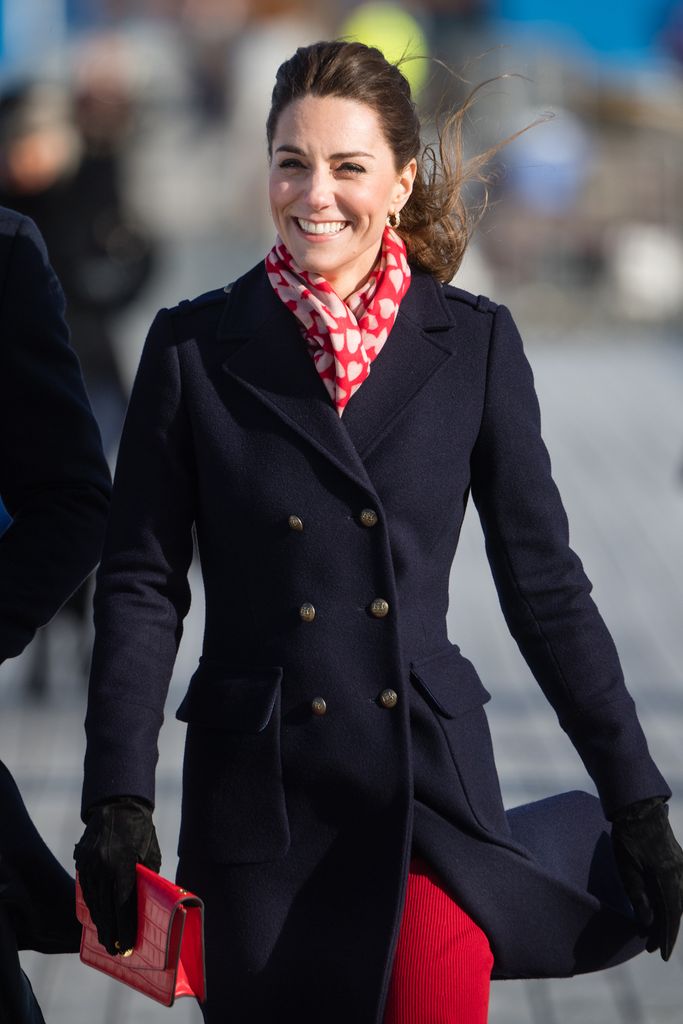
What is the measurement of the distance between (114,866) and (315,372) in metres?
0.74

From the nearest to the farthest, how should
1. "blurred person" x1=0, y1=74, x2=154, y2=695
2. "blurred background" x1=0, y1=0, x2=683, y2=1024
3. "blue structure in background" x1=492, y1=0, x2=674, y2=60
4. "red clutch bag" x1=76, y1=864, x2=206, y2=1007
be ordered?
"red clutch bag" x1=76, y1=864, x2=206, y2=1007 < "blurred background" x1=0, y1=0, x2=683, y2=1024 < "blurred person" x1=0, y1=74, x2=154, y2=695 < "blue structure in background" x1=492, y1=0, x2=674, y2=60

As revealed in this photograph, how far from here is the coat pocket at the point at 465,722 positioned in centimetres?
279

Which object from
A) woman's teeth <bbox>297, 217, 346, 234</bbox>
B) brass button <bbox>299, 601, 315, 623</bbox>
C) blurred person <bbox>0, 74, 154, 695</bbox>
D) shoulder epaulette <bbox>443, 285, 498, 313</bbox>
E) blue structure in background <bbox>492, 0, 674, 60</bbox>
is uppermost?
blue structure in background <bbox>492, 0, 674, 60</bbox>

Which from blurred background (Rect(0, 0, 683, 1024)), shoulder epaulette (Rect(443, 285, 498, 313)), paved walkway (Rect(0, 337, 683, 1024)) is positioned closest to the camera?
shoulder epaulette (Rect(443, 285, 498, 313))

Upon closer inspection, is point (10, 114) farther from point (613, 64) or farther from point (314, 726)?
point (613, 64)

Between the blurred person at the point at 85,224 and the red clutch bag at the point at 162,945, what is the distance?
4.81 metres

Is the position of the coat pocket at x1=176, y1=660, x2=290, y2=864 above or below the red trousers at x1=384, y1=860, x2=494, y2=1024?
above

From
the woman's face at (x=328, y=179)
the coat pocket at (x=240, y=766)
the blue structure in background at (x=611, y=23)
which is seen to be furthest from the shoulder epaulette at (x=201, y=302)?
the blue structure in background at (x=611, y=23)

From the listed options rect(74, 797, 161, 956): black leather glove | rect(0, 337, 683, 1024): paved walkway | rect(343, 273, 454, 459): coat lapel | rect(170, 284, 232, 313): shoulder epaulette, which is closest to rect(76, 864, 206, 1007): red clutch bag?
rect(74, 797, 161, 956): black leather glove

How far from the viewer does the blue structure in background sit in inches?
696

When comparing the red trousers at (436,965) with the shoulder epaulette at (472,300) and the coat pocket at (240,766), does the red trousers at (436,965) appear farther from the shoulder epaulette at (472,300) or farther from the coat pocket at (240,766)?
the shoulder epaulette at (472,300)

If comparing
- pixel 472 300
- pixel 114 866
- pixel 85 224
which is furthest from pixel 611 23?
pixel 114 866

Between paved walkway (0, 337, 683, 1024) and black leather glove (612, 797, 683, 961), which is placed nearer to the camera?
black leather glove (612, 797, 683, 961)

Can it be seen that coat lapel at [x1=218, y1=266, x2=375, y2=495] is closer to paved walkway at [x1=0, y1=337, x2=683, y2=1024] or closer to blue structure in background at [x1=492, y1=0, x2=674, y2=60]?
paved walkway at [x1=0, y1=337, x2=683, y2=1024]
